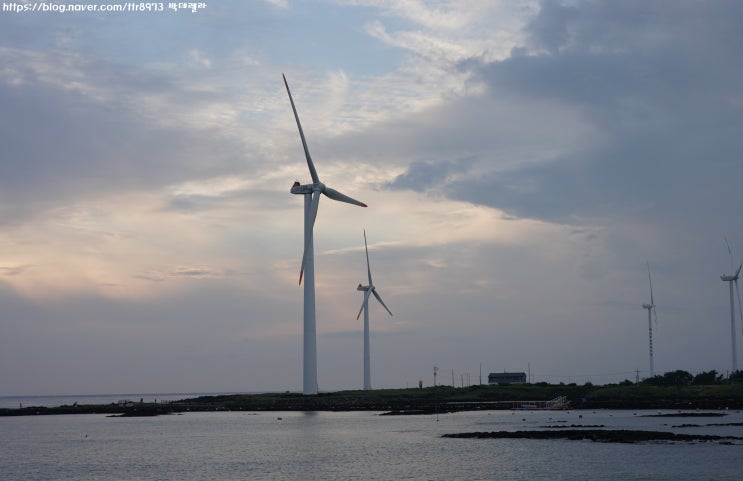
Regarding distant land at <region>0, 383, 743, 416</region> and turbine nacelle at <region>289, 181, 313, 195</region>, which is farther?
distant land at <region>0, 383, 743, 416</region>

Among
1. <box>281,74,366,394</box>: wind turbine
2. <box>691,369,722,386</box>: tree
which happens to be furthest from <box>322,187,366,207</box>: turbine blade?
<box>691,369,722,386</box>: tree

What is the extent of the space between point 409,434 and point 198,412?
89.9 metres

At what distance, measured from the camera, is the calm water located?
70938 millimetres

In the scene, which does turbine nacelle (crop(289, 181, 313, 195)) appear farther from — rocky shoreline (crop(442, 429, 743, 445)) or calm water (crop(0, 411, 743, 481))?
rocky shoreline (crop(442, 429, 743, 445))

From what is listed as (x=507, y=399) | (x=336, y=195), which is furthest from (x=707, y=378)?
(x=336, y=195)

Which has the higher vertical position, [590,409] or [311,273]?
[311,273]

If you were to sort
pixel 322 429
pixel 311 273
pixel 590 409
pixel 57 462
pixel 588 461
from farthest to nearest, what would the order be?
pixel 590 409 → pixel 311 273 → pixel 322 429 → pixel 57 462 → pixel 588 461

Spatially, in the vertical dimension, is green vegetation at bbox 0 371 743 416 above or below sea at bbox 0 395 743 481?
above

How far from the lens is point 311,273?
468ft

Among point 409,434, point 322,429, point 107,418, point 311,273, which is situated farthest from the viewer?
point 107,418

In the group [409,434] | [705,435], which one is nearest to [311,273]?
[409,434]

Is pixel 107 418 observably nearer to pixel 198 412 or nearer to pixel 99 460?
pixel 198 412

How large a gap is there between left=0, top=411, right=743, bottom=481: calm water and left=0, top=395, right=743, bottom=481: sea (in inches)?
4.8

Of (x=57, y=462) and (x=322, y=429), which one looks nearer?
(x=57, y=462)
